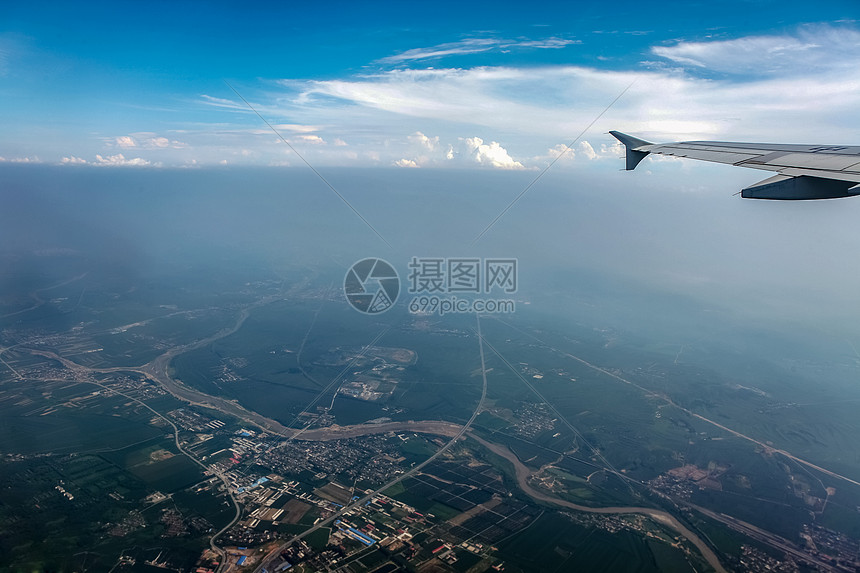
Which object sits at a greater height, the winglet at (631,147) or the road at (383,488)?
the winglet at (631,147)

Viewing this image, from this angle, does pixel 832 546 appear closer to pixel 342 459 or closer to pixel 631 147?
pixel 631 147

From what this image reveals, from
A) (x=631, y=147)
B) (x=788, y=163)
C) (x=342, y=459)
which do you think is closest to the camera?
(x=788, y=163)

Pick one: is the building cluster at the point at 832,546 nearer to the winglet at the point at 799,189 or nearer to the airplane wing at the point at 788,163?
the airplane wing at the point at 788,163

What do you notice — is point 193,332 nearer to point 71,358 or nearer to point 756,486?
point 71,358

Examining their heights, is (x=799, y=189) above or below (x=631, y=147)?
below

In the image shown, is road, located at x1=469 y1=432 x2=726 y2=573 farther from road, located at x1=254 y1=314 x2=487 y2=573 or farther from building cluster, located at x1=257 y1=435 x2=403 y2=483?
building cluster, located at x1=257 y1=435 x2=403 y2=483

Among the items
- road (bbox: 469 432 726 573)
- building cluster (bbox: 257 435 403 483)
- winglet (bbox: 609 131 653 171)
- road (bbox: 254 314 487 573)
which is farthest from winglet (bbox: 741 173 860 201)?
building cluster (bbox: 257 435 403 483)

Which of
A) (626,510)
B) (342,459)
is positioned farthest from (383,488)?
(626,510)

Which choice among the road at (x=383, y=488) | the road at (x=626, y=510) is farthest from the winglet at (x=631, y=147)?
the road at (x=383, y=488)
